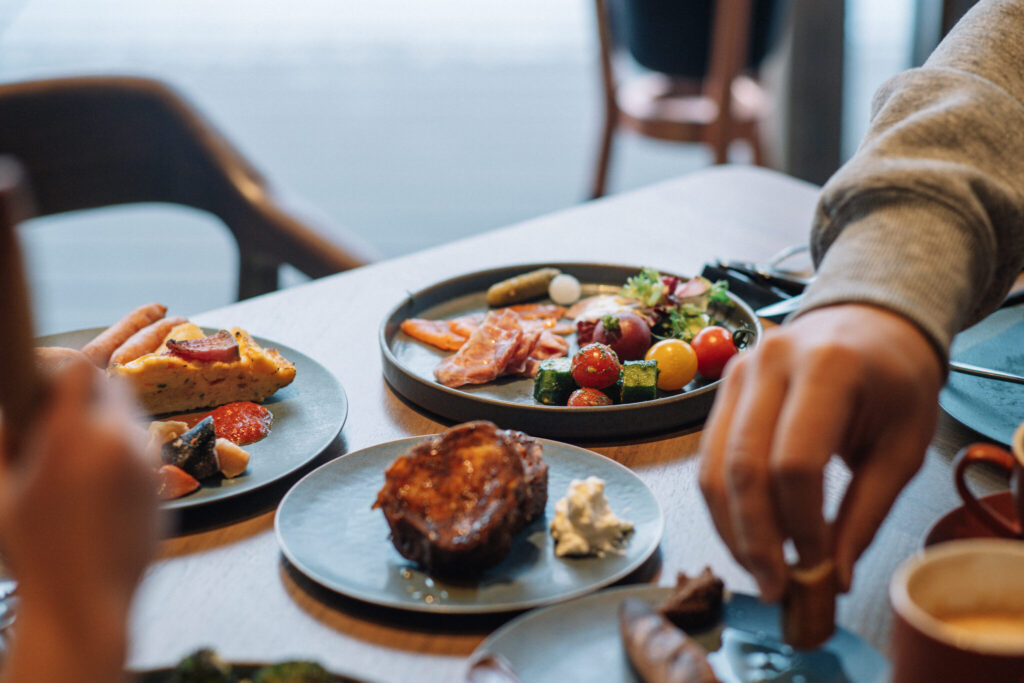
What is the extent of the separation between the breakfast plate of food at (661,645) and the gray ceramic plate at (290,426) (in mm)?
435

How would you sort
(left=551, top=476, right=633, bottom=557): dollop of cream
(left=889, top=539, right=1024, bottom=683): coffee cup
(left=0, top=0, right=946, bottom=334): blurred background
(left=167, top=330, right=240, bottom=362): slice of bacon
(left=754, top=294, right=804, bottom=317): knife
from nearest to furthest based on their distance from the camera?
1. (left=889, top=539, right=1024, bottom=683): coffee cup
2. (left=551, top=476, right=633, bottom=557): dollop of cream
3. (left=167, top=330, right=240, bottom=362): slice of bacon
4. (left=754, top=294, right=804, bottom=317): knife
5. (left=0, top=0, right=946, bottom=334): blurred background

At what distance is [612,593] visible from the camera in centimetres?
96

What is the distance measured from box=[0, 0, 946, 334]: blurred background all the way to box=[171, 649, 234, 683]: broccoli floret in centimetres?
206

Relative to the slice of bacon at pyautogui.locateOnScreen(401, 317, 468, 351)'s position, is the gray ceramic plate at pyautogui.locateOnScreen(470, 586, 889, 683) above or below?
above

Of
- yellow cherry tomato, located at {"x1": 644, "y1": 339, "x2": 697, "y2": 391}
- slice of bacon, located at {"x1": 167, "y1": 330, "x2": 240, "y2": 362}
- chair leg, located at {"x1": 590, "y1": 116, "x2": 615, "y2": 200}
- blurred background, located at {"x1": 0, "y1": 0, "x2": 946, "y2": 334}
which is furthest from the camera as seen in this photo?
blurred background, located at {"x1": 0, "y1": 0, "x2": 946, "y2": 334}

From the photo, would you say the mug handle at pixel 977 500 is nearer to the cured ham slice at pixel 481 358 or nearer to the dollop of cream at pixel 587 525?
the dollop of cream at pixel 587 525

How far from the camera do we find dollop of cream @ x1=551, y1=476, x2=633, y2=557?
105 centimetres

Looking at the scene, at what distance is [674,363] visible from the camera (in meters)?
1.51

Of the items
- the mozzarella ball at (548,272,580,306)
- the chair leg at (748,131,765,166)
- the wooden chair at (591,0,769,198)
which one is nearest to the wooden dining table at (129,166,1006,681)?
the mozzarella ball at (548,272,580,306)

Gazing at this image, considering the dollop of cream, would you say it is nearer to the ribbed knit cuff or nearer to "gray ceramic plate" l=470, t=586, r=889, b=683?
"gray ceramic plate" l=470, t=586, r=889, b=683

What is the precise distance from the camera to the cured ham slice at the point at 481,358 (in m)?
1.51

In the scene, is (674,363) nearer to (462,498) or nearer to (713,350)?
(713,350)

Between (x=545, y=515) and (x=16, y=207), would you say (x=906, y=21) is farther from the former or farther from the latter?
(x=16, y=207)

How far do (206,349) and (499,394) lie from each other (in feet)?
1.44
